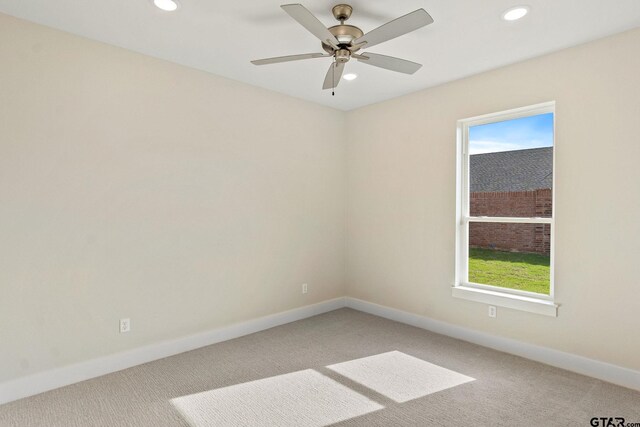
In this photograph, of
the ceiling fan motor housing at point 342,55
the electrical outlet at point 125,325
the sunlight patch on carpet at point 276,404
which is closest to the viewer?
the sunlight patch on carpet at point 276,404

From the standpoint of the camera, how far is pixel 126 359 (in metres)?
2.89

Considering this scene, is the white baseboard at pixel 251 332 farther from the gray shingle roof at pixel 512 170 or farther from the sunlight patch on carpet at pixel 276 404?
the gray shingle roof at pixel 512 170

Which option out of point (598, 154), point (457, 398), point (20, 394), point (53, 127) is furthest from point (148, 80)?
point (598, 154)

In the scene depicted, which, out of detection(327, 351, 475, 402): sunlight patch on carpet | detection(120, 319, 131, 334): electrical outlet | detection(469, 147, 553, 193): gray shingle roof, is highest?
detection(469, 147, 553, 193): gray shingle roof

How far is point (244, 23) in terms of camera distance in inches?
97.4

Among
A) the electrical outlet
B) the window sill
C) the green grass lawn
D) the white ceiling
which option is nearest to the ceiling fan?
the white ceiling

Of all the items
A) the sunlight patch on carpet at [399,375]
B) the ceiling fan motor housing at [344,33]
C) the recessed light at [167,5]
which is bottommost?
the sunlight patch on carpet at [399,375]

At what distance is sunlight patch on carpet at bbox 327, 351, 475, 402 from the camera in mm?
2561

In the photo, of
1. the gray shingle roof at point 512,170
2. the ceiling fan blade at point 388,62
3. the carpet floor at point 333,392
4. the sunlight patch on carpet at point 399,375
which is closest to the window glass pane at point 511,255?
the gray shingle roof at point 512,170

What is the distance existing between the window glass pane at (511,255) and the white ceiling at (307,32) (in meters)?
1.56

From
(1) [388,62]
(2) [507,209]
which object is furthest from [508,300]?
(1) [388,62]

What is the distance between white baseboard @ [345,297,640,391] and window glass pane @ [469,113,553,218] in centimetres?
119

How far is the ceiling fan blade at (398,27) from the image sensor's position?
186 cm

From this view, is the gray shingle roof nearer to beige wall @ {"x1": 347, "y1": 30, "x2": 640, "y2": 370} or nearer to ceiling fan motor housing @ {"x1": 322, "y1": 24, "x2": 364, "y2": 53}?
beige wall @ {"x1": 347, "y1": 30, "x2": 640, "y2": 370}
